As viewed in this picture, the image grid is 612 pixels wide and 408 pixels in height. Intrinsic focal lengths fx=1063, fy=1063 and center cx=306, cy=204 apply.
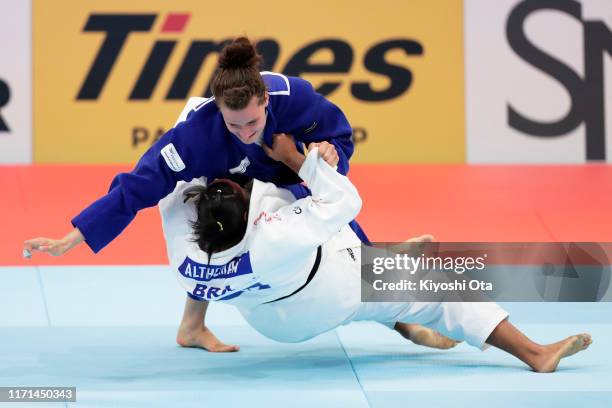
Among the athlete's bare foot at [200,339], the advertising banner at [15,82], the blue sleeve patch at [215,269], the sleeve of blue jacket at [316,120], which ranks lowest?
the athlete's bare foot at [200,339]

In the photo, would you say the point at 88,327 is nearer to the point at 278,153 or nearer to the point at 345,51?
the point at 278,153

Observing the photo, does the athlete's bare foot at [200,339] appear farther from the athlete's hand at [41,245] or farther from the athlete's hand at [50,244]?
the athlete's hand at [41,245]

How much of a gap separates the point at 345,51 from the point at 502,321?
495 centimetres

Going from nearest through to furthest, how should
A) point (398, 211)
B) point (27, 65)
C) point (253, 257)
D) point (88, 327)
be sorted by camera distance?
point (253, 257) < point (88, 327) < point (398, 211) < point (27, 65)

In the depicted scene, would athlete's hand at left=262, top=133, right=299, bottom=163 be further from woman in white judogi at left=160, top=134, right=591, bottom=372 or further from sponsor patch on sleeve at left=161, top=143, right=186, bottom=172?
sponsor patch on sleeve at left=161, top=143, right=186, bottom=172

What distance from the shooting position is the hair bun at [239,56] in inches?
148

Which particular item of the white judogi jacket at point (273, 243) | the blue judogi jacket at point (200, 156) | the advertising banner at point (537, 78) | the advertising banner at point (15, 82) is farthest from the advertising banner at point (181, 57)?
the white judogi jacket at point (273, 243)

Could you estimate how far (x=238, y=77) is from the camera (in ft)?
12.3

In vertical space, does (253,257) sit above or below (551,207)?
below

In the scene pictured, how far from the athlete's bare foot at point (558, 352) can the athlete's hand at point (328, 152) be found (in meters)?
1.05

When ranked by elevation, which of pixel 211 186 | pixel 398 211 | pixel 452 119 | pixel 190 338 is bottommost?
pixel 190 338

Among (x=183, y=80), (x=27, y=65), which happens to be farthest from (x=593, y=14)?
(x=27, y=65)

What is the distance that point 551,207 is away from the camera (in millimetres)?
7566

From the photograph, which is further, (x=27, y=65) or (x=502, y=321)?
(x=27, y=65)
